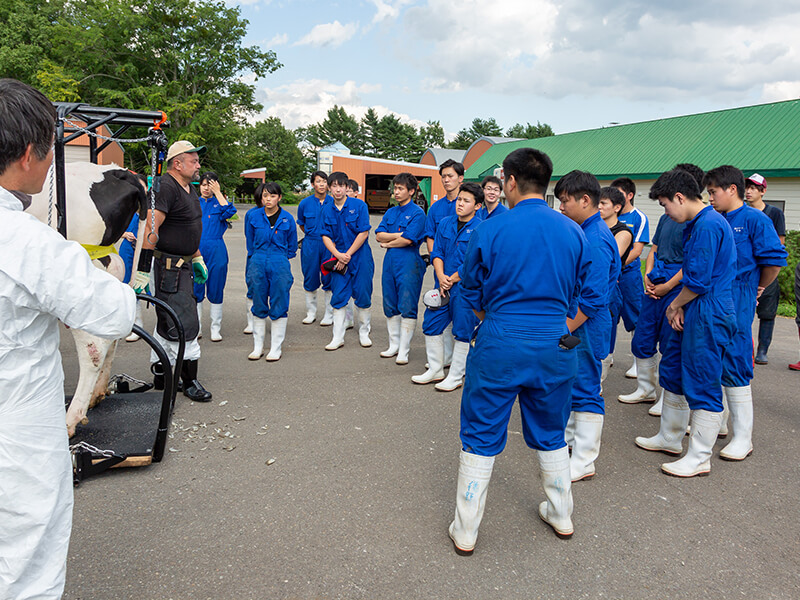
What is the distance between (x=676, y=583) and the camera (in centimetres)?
265

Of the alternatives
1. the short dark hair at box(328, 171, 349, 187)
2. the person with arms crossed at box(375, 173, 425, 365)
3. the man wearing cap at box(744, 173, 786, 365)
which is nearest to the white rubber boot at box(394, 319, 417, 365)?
the person with arms crossed at box(375, 173, 425, 365)

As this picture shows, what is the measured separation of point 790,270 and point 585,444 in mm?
9315

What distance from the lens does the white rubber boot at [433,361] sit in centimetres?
555

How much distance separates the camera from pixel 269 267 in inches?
239

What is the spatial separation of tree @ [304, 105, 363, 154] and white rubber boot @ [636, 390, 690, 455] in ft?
266

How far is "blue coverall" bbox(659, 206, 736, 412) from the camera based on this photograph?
3602 millimetres

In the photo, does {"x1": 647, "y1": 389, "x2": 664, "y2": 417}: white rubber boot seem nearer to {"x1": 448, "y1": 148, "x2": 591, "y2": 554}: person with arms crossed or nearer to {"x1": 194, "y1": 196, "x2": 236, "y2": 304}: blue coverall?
{"x1": 448, "y1": 148, "x2": 591, "y2": 554}: person with arms crossed

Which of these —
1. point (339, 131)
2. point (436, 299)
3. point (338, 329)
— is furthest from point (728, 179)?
point (339, 131)

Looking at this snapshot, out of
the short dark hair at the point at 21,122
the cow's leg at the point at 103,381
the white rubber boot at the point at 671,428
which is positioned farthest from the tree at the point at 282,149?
the short dark hair at the point at 21,122

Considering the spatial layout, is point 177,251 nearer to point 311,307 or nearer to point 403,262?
point 403,262

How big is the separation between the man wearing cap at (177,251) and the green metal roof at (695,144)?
14.5m

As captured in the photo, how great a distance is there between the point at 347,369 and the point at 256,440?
193cm

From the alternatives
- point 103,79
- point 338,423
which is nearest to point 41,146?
point 338,423

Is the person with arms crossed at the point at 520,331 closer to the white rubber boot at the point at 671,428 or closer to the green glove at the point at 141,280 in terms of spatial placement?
the white rubber boot at the point at 671,428
